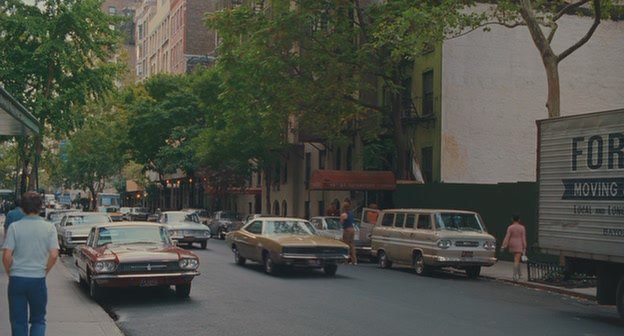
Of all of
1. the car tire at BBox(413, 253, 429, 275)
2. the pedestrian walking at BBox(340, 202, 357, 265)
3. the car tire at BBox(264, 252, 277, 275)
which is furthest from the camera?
the pedestrian walking at BBox(340, 202, 357, 265)

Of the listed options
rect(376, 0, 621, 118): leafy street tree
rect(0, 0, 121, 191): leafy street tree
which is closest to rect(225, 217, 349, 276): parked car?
rect(376, 0, 621, 118): leafy street tree

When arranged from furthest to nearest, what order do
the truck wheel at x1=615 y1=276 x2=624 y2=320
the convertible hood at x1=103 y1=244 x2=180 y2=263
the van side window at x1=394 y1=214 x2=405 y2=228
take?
the van side window at x1=394 y1=214 x2=405 y2=228, the convertible hood at x1=103 y1=244 x2=180 y2=263, the truck wheel at x1=615 y1=276 x2=624 y2=320

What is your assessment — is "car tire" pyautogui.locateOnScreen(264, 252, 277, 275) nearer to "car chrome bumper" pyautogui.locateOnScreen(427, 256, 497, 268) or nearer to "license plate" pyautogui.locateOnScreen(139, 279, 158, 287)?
"car chrome bumper" pyautogui.locateOnScreen(427, 256, 497, 268)

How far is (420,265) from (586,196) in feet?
26.7

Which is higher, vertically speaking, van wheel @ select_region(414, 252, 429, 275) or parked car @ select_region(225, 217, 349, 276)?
parked car @ select_region(225, 217, 349, 276)

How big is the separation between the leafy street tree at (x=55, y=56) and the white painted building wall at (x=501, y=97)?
48.5ft

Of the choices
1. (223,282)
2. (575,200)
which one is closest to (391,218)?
(223,282)

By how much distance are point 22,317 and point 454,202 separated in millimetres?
22710

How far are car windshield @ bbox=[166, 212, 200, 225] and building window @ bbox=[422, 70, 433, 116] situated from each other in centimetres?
1076

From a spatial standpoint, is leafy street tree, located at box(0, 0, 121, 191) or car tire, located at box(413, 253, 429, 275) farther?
leafy street tree, located at box(0, 0, 121, 191)

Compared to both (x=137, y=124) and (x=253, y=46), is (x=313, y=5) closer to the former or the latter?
(x=253, y=46)

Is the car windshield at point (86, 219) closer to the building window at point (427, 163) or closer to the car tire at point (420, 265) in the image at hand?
the car tire at point (420, 265)

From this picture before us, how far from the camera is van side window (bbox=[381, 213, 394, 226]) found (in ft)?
76.9

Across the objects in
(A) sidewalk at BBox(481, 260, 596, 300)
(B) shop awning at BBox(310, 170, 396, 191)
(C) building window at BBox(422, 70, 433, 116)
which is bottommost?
(A) sidewalk at BBox(481, 260, 596, 300)
